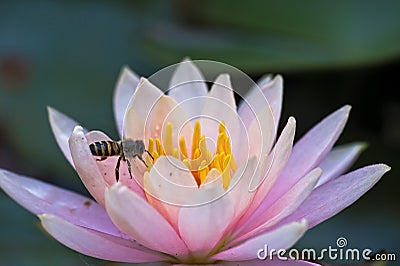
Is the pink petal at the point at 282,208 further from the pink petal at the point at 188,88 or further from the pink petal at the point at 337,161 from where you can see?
the pink petal at the point at 188,88

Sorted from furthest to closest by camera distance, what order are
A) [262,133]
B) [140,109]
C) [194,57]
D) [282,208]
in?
[194,57] → [140,109] → [262,133] → [282,208]

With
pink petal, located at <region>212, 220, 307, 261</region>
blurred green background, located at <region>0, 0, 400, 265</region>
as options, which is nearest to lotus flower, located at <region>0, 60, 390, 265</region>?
pink petal, located at <region>212, 220, 307, 261</region>

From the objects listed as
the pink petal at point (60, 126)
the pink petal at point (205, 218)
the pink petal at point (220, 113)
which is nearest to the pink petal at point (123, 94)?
the pink petal at point (60, 126)

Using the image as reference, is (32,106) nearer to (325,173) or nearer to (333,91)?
(333,91)

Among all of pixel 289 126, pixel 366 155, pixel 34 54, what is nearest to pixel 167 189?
pixel 289 126

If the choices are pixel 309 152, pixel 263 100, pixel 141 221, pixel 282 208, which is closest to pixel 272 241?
pixel 282 208

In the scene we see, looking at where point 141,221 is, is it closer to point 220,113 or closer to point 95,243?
point 95,243
